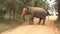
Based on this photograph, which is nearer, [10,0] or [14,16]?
[10,0]

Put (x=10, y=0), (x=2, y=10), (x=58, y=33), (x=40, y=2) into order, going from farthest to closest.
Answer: (x=40, y=2) → (x=10, y=0) → (x=2, y=10) → (x=58, y=33)

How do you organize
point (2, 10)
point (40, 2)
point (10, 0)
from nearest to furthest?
point (2, 10) → point (10, 0) → point (40, 2)

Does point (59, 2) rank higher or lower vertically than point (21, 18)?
higher

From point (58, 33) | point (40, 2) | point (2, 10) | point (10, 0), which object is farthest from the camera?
point (40, 2)

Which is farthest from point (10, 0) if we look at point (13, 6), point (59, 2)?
point (59, 2)

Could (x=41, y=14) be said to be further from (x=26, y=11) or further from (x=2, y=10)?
(x=2, y=10)

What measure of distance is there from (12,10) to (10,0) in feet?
3.96

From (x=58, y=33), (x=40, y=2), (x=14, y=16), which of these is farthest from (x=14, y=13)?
(x=40, y=2)

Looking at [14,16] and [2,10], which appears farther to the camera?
[14,16]

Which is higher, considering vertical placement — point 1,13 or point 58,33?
point 1,13

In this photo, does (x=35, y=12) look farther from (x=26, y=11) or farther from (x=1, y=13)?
(x=1, y=13)

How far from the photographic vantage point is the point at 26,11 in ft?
45.5

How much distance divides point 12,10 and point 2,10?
2.09m

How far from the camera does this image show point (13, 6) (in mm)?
13234
